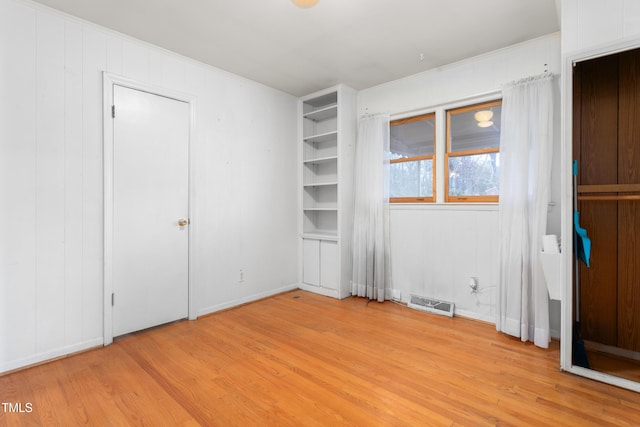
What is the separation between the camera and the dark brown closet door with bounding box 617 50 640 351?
238 cm

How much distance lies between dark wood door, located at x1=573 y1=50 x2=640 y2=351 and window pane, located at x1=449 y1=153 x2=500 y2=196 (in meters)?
0.71

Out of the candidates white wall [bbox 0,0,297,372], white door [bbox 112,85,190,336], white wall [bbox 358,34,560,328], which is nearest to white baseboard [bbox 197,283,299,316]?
white wall [bbox 0,0,297,372]

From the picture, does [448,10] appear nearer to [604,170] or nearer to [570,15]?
[570,15]

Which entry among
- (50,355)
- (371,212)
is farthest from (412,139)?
(50,355)

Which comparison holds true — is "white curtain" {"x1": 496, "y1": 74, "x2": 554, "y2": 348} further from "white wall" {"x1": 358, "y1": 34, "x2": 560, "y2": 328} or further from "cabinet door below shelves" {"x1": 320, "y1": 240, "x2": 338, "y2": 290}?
"cabinet door below shelves" {"x1": 320, "y1": 240, "x2": 338, "y2": 290}

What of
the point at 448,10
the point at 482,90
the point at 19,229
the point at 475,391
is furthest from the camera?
the point at 482,90

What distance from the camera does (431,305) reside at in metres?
3.54

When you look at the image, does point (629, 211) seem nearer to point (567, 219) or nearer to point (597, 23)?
point (567, 219)

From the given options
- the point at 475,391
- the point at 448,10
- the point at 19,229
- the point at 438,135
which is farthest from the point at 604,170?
the point at 19,229

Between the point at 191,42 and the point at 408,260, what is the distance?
3213 mm

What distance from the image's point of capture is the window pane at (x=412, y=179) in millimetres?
3672

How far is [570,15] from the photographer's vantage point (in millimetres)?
2168

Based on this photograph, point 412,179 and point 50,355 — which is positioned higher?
point 412,179

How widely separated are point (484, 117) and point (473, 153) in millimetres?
384
